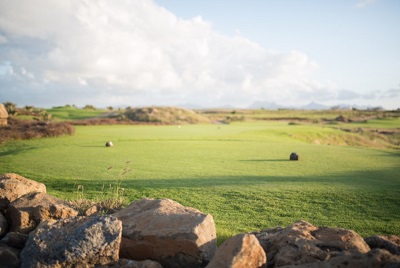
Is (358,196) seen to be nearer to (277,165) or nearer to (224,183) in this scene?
(224,183)

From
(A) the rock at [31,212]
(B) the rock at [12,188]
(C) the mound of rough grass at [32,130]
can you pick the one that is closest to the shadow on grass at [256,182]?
(B) the rock at [12,188]

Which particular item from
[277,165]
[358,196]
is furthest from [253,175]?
[358,196]

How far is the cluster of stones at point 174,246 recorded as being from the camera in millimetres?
3721

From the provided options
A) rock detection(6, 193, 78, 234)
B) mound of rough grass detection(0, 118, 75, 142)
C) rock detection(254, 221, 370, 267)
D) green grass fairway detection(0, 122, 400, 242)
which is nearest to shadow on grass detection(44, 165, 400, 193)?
green grass fairway detection(0, 122, 400, 242)

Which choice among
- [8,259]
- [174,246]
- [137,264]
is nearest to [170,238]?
[174,246]

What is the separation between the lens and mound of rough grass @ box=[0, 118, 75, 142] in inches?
912

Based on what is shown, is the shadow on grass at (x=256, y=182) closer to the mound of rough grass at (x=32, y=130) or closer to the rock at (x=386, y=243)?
the rock at (x=386, y=243)

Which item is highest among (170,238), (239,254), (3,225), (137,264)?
(239,254)

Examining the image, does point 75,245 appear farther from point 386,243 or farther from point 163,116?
point 163,116

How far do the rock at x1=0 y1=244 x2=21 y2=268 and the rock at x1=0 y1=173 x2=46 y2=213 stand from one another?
1748mm

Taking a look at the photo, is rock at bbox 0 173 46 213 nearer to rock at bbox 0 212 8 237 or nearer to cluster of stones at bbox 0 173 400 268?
rock at bbox 0 212 8 237

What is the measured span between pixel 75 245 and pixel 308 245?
10.8 feet

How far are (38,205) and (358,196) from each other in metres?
8.50

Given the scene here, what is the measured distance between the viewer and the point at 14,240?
4723 mm
